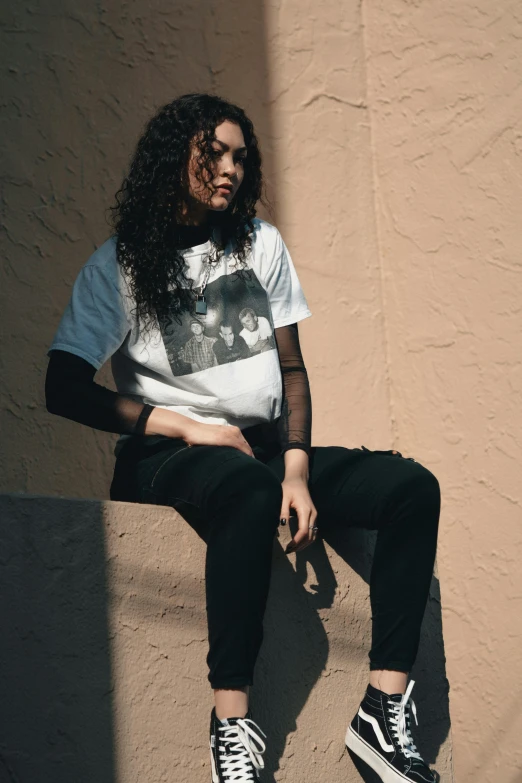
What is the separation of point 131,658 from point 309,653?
0.46 m

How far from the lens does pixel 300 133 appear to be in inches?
151

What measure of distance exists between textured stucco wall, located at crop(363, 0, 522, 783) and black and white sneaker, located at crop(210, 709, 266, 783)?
1735 mm

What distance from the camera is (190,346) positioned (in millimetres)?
2410

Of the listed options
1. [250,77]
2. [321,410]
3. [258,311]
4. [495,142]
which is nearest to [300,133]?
[250,77]

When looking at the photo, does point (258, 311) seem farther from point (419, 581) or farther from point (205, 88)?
point (205, 88)

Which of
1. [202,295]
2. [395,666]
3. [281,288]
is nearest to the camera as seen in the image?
[395,666]

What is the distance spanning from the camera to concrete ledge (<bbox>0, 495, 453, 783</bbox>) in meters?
2.09

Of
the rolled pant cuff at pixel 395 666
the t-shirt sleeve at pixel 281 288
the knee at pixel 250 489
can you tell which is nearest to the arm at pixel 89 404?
the knee at pixel 250 489

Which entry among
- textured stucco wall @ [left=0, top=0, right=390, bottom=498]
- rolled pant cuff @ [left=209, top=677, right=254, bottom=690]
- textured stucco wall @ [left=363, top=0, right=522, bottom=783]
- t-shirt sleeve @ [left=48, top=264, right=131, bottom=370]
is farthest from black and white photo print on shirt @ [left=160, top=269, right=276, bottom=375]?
textured stucco wall @ [left=363, top=0, right=522, bottom=783]

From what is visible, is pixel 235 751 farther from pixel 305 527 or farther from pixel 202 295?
pixel 202 295

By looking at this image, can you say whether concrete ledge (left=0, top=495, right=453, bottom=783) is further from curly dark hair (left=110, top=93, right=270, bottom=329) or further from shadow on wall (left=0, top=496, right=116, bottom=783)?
curly dark hair (left=110, top=93, right=270, bottom=329)

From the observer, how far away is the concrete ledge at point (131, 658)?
2.09 m

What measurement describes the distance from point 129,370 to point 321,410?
1445 millimetres

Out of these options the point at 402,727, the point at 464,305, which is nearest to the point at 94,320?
the point at 402,727
